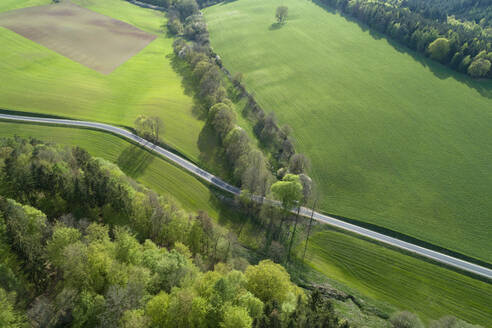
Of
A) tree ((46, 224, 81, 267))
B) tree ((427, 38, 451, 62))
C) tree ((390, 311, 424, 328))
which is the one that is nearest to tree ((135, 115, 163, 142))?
tree ((46, 224, 81, 267))

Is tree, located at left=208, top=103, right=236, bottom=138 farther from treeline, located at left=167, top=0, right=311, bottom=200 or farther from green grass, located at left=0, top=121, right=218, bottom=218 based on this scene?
green grass, located at left=0, top=121, right=218, bottom=218

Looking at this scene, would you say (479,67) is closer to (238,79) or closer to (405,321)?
(238,79)

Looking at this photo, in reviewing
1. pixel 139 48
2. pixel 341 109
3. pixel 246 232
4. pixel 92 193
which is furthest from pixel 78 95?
pixel 341 109

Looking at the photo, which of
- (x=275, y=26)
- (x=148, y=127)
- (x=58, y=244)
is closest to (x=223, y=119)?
(x=148, y=127)

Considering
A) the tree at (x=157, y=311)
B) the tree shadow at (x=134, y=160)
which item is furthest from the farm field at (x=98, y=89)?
the tree at (x=157, y=311)

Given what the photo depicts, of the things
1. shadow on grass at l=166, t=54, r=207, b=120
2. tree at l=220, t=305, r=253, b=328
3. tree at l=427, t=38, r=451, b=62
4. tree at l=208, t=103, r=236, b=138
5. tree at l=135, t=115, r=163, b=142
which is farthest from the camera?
tree at l=427, t=38, r=451, b=62
